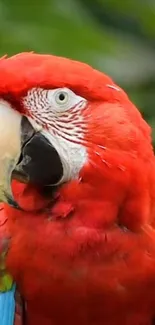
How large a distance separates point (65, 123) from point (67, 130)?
Answer: 12mm

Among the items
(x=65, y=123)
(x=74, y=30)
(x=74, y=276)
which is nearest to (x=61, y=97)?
(x=65, y=123)

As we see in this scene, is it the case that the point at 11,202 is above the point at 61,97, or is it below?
below

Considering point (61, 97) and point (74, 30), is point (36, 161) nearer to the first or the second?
point (61, 97)

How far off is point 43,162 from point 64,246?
0.52ft

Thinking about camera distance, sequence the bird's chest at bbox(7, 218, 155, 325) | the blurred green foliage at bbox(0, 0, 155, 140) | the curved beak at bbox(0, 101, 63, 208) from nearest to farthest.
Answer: the curved beak at bbox(0, 101, 63, 208)
the bird's chest at bbox(7, 218, 155, 325)
the blurred green foliage at bbox(0, 0, 155, 140)

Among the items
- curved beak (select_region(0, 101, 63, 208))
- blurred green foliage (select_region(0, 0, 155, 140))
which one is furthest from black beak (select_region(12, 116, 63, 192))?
→ blurred green foliage (select_region(0, 0, 155, 140))

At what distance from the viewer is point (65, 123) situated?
171 cm

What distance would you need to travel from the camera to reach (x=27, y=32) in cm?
220

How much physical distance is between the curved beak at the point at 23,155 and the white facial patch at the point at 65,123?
0.01m

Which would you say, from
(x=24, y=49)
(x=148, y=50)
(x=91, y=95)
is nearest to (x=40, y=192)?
(x=91, y=95)

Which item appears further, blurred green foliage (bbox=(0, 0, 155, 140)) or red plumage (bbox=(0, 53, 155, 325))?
blurred green foliage (bbox=(0, 0, 155, 140))

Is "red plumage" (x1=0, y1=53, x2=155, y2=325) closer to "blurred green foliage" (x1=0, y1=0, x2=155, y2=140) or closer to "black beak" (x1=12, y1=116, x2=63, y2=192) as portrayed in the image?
"black beak" (x1=12, y1=116, x2=63, y2=192)

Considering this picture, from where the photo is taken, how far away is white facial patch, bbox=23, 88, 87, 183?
1.67 m

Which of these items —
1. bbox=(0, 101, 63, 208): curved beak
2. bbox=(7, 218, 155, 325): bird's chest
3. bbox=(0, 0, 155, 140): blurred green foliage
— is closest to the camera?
bbox=(0, 101, 63, 208): curved beak
